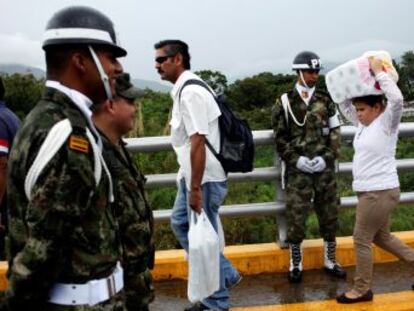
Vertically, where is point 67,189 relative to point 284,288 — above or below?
above

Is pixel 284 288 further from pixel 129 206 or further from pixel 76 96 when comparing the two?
pixel 76 96

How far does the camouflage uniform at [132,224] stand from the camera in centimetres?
269

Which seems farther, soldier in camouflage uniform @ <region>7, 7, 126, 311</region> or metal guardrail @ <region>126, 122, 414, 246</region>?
metal guardrail @ <region>126, 122, 414, 246</region>

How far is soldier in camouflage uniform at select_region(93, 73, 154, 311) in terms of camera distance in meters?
2.70

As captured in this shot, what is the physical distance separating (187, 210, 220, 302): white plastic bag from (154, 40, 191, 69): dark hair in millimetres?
1064

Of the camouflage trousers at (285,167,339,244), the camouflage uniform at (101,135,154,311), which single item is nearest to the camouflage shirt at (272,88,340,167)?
the camouflage trousers at (285,167,339,244)

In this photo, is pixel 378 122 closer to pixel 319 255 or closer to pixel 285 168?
pixel 285 168

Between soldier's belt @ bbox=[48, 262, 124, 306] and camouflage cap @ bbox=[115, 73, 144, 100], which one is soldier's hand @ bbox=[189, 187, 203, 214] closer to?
camouflage cap @ bbox=[115, 73, 144, 100]

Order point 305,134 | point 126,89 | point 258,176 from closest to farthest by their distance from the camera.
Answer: point 126,89
point 305,134
point 258,176

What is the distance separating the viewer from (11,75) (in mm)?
31688

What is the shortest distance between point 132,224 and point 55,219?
Answer: 36.8 inches

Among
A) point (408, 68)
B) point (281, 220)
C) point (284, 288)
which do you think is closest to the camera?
Answer: point (284, 288)

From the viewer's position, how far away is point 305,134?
15.4 feet

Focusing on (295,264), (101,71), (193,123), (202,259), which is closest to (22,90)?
(295,264)
